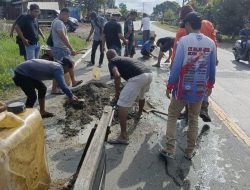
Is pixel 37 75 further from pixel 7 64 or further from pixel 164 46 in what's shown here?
pixel 164 46

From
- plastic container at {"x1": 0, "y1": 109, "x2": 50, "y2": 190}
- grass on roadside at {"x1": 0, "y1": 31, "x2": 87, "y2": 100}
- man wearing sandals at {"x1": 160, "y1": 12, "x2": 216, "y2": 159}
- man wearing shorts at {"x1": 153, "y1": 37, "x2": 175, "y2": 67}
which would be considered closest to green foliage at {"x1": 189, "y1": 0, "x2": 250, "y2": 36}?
man wearing shorts at {"x1": 153, "y1": 37, "x2": 175, "y2": 67}

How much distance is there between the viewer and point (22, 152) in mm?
2605

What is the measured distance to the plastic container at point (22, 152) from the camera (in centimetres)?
240

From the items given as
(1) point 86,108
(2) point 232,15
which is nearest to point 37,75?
(1) point 86,108

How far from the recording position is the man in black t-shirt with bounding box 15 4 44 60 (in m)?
8.75

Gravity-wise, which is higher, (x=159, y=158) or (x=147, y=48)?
(x=159, y=158)

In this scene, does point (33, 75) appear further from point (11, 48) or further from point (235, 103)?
point (11, 48)

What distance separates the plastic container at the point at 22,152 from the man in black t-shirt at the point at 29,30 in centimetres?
616

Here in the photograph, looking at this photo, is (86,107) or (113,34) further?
(113,34)

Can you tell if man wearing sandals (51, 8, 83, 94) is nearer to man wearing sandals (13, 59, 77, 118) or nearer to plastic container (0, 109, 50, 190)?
man wearing sandals (13, 59, 77, 118)

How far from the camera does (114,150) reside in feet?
17.9

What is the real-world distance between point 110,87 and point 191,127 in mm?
4207

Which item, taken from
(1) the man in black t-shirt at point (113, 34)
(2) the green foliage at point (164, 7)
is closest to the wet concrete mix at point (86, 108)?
(1) the man in black t-shirt at point (113, 34)

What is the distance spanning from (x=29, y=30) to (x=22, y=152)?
6.72 metres
